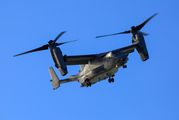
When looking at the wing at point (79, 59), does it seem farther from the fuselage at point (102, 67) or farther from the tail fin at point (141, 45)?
the tail fin at point (141, 45)

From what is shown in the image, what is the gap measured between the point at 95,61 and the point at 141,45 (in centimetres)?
485

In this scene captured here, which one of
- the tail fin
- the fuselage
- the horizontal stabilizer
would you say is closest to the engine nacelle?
the horizontal stabilizer

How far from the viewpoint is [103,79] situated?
27297 millimetres

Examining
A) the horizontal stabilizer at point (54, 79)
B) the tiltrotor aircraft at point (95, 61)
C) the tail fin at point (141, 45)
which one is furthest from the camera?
the tail fin at point (141, 45)

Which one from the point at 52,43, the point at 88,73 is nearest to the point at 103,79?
the point at 88,73

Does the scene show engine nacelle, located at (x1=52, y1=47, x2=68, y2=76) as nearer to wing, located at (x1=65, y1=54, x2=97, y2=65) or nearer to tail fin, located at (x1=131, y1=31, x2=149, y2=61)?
wing, located at (x1=65, y1=54, x2=97, y2=65)

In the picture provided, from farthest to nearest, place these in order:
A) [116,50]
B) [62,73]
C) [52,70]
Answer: [52,70], [116,50], [62,73]

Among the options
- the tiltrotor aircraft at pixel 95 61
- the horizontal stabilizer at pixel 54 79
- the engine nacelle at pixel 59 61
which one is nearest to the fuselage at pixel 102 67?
the tiltrotor aircraft at pixel 95 61

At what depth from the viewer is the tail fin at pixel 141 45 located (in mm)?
28453

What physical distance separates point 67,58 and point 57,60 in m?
1.18

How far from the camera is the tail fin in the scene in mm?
28453

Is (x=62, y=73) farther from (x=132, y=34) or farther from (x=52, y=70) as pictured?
(x=132, y=34)

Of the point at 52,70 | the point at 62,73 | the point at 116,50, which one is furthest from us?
the point at 52,70

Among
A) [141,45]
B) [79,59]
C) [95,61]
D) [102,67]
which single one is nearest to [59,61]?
[79,59]
